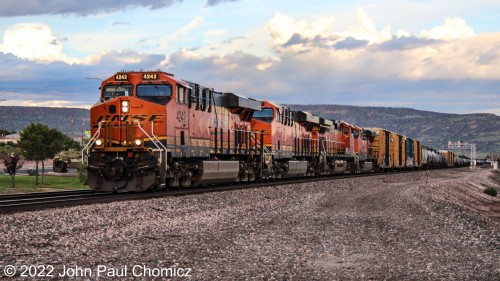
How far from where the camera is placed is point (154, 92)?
23078 millimetres

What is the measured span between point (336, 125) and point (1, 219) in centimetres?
4033

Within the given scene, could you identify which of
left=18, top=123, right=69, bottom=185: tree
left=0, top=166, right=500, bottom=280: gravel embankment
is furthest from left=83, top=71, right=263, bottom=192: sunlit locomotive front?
left=18, top=123, right=69, bottom=185: tree

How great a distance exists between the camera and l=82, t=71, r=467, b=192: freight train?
71.5 ft

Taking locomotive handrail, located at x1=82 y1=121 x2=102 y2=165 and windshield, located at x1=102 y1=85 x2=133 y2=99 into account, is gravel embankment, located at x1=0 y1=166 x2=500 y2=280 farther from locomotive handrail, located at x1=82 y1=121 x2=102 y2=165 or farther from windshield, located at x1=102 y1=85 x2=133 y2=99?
windshield, located at x1=102 y1=85 x2=133 y2=99

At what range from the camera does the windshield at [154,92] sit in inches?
906

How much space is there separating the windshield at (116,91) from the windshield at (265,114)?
1315 cm

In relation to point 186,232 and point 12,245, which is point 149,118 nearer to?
point 186,232

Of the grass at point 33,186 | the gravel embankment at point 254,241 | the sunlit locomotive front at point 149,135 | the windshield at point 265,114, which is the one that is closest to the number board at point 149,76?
the sunlit locomotive front at point 149,135

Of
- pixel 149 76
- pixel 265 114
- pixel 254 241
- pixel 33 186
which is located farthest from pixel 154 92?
pixel 33 186

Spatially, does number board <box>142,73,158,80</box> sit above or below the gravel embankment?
above

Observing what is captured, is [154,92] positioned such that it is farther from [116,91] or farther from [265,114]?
[265,114]

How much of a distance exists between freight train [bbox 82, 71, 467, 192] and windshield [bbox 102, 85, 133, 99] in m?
0.04

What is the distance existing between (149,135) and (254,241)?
10.2 metres

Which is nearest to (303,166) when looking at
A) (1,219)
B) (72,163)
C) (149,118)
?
(149,118)
